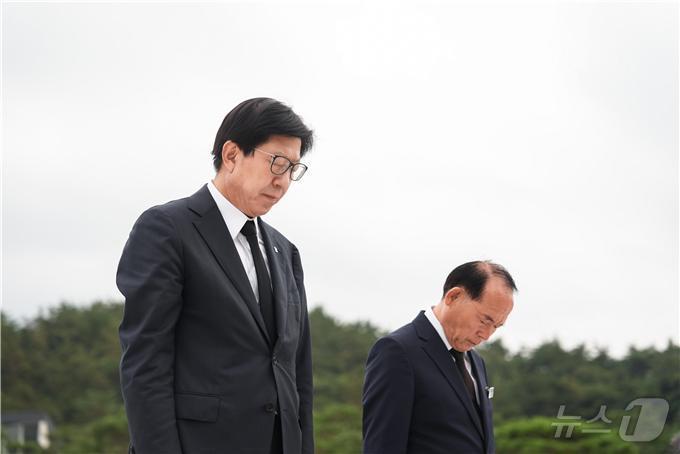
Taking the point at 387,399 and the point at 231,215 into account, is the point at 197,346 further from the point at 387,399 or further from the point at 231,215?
the point at 387,399

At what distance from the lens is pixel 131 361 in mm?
2521

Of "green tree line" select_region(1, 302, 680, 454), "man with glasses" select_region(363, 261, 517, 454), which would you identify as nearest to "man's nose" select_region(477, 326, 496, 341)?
"man with glasses" select_region(363, 261, 517, 454)

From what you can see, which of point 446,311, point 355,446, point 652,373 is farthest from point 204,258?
point 652,373

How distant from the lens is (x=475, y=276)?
351 centimetres

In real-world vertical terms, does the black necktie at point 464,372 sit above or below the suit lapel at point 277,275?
below

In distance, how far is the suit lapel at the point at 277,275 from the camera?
8.87ft

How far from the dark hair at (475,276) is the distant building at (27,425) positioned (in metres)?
17.0

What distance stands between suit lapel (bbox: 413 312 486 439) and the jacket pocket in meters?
1.16

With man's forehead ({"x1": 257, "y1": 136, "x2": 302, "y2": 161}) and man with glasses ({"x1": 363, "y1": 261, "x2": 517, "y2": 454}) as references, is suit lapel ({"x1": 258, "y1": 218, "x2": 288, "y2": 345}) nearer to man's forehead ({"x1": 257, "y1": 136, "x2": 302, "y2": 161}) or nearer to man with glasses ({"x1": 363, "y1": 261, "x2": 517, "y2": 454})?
man's forehead ({"x1": 257, "y1": 136, "x2": 302, "y2": 161})

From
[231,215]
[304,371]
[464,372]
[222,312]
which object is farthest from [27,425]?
[222,312]

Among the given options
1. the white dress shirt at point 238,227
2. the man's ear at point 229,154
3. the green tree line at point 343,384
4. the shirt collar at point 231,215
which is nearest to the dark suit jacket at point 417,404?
the white dress shirt at point 238,227

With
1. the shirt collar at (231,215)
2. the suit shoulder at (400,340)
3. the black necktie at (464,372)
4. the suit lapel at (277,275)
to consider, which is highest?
the shirt collar at (231,215)

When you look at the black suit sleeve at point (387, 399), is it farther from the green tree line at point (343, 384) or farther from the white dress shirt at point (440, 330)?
the green tree line at point (343, 384)

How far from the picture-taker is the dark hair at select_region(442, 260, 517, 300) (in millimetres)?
3490
